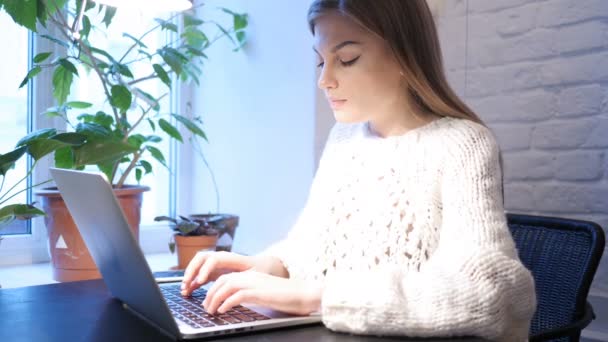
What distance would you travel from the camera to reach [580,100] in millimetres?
1352

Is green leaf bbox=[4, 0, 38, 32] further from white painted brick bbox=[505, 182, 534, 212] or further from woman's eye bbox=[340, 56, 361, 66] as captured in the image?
white painted brick bbox=[505, 182, 534, 212]

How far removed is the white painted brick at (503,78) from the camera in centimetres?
144

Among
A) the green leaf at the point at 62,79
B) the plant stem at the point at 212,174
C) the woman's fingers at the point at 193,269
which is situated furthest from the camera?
the plant stem at the point at 212,174

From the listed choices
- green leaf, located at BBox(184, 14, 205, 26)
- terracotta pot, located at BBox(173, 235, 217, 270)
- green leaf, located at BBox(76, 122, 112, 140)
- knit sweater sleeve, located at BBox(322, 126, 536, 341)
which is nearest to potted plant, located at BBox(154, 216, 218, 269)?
terracotta pot, located at BBox(173, 235, 217, 270)

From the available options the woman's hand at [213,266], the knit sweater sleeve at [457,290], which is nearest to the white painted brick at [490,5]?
the knit sweater sleeve at [457,290]

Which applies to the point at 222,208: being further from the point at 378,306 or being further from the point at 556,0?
the point at 378,306

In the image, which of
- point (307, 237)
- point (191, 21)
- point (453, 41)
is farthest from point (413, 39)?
point (191, 21)

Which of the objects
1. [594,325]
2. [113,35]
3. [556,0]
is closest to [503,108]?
[556,0]

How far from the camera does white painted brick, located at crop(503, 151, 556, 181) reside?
4.64 feet

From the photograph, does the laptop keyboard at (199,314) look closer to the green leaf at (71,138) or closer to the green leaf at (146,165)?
the green leaf at (71,138)

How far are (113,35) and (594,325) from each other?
1631 millimetres

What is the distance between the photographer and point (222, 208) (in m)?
2.10

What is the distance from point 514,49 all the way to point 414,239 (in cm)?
72

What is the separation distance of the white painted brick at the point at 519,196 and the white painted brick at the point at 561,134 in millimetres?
101
